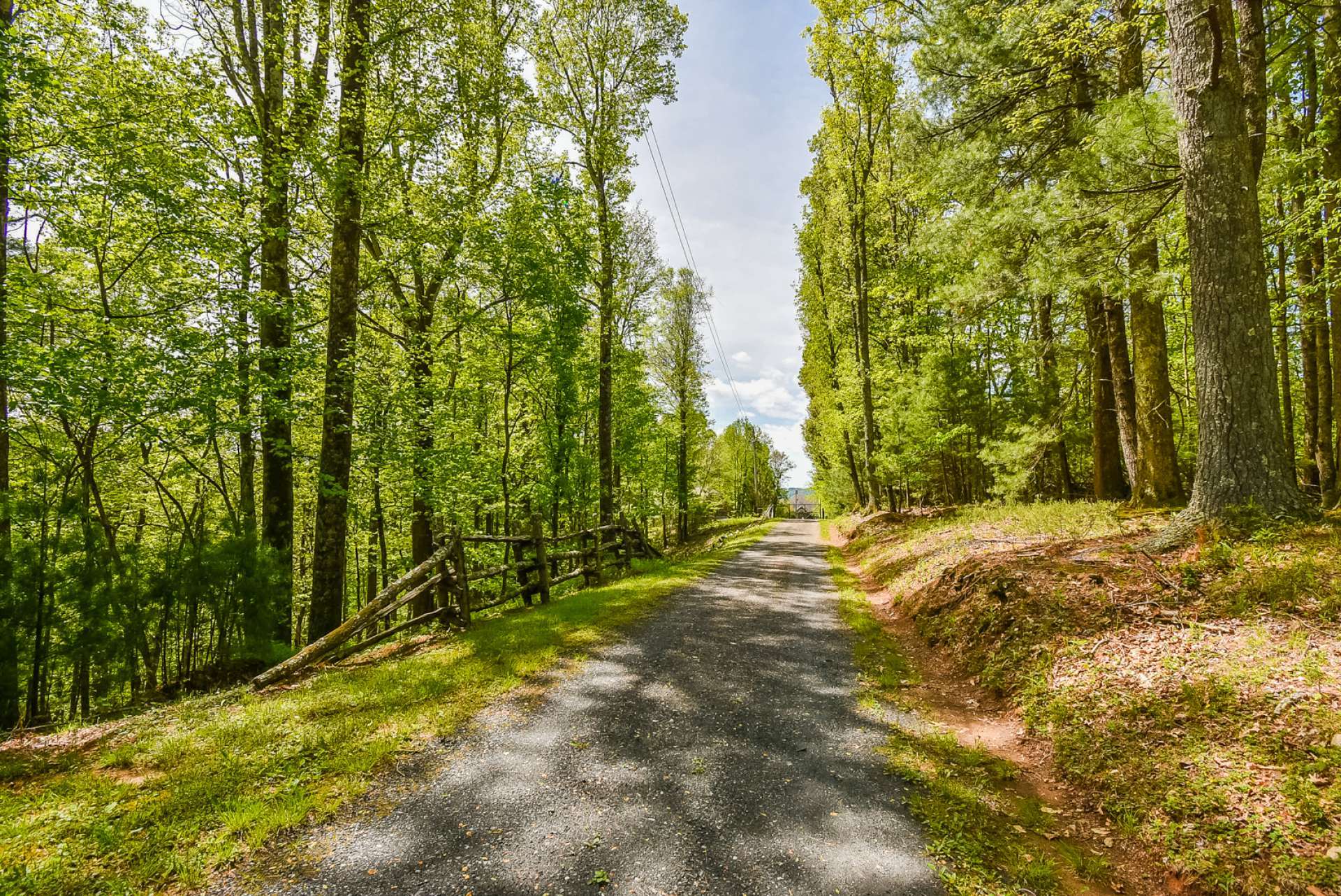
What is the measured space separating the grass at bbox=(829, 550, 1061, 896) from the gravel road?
0.14 meters

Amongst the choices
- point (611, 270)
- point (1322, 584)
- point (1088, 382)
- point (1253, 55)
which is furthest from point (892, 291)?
point (1322, 584)

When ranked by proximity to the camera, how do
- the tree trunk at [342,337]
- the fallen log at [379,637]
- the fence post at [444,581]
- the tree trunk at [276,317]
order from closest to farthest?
the fallen log at [379,637] → the tree trunk at [276,317] → the fence post at [444,581] → the tree trunk at [342,337]

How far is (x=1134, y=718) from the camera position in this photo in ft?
11.6

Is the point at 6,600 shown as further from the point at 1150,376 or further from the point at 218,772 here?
the point at 1150,376

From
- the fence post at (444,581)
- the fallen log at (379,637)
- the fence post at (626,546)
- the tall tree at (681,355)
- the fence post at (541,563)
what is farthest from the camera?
the tall tree at (681,355)

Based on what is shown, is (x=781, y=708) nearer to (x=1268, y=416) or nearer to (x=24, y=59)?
(x=1268, y=416)

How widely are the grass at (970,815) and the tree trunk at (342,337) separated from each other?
8.20 m

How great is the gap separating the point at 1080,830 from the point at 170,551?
10.1m

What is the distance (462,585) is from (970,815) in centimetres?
684

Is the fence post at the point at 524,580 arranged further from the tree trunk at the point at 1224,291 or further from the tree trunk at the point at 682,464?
the tree trunk at the point at 682,464

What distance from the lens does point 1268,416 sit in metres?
4.89

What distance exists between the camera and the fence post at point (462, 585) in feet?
24.8

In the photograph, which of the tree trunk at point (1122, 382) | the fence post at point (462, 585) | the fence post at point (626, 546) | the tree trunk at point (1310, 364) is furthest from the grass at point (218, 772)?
the tree trunk at point (1310, 364)

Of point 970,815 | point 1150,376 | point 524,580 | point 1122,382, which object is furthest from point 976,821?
point 1122,382
